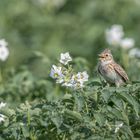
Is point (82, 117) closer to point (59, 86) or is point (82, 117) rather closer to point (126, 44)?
point (59, 86)

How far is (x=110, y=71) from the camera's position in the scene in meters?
7.32

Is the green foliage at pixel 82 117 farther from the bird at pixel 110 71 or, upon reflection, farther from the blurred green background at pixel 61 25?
the blurred green background at pixel 61 25

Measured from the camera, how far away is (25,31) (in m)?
14.8

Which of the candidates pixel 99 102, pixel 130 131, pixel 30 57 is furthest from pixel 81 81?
pixel 30 57

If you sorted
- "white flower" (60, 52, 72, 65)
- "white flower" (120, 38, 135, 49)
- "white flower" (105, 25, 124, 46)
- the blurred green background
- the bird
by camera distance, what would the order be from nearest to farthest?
"white flower" (60, 52, 72, 65) → the bird → "white flower" (120, 38, 135, 49) → "white flower" (105, 25, 124, 46) → the blurred green background

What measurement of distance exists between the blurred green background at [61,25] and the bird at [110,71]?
5.41 meters

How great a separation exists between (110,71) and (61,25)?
24.1 ft

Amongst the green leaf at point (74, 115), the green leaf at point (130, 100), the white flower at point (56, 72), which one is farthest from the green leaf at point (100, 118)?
the white flower at point (56, 72)

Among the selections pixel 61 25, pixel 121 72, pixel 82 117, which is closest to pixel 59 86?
pixel 121 72

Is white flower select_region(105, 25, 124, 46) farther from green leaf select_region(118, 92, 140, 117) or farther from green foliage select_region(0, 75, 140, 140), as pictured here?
green leaf select_region(118, 92, 140, 117)

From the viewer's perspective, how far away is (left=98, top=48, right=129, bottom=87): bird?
7.29 meters

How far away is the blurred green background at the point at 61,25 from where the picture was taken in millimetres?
13688

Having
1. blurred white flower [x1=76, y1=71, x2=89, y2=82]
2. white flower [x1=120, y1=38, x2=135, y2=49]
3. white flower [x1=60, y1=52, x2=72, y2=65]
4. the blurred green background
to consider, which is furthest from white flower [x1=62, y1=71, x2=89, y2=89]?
the blurred green background

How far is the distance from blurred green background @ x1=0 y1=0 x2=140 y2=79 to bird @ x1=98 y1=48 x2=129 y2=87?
5413 millimetres
